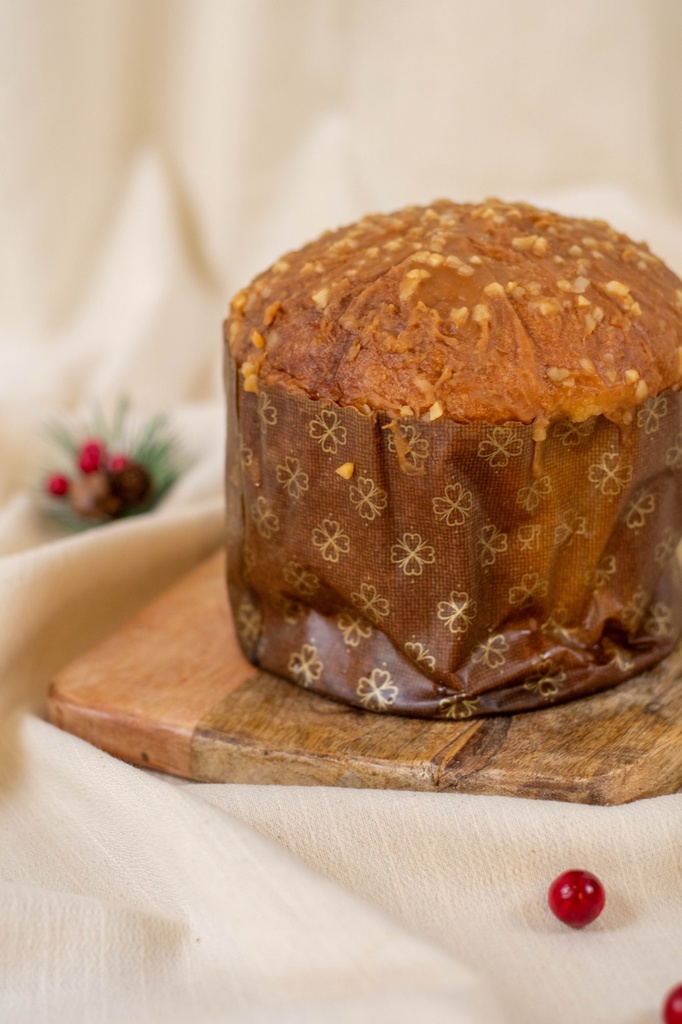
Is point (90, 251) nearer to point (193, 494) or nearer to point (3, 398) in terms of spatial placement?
point (3, 398)

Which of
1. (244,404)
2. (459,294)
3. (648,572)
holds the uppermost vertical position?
(459,294)

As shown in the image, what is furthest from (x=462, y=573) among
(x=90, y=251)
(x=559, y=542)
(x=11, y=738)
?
(x=90, y=251)

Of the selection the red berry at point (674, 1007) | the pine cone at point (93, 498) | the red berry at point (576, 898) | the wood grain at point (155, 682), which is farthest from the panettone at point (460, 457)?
the pine cone at point (93, 498)

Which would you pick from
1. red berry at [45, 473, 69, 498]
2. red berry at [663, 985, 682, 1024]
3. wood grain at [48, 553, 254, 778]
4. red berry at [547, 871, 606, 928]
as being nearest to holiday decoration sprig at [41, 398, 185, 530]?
red berry at [45, 473, 69, 498]

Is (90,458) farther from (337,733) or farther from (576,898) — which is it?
(576,898)

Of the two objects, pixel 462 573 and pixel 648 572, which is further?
pixel 648 572

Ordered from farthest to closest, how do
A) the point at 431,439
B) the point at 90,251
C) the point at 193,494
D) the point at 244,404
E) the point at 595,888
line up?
the point at 90,251 → the point at 193,494 → the point at 244,404 → the point at 431,439 → the point at 595,888
